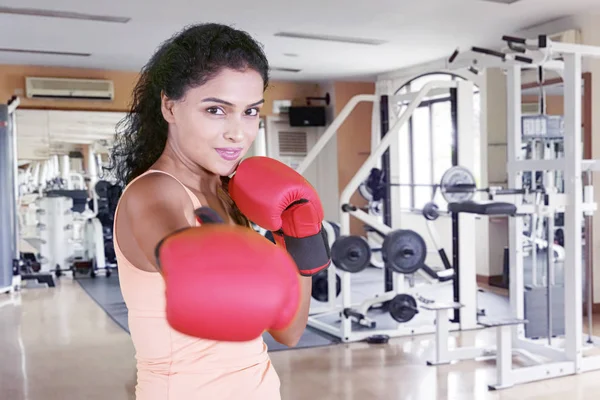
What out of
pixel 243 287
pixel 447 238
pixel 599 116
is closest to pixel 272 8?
pixel 599 116

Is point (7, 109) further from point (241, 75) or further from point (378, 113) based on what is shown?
point (241, 75)

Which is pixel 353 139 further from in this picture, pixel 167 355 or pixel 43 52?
pixel 167 355

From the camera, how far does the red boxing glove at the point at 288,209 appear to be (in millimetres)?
1028

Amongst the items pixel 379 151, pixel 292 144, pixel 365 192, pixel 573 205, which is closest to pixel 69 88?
pixel 292 144

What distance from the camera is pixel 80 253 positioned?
25.5 feet

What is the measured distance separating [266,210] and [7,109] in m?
5.78

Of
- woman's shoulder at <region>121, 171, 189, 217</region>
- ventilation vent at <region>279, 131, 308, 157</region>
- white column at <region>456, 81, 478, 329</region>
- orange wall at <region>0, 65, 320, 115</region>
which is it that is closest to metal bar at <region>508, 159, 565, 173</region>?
white column at <region>456, 81, 478, 329</region>

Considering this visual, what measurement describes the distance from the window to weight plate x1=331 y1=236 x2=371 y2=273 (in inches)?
121

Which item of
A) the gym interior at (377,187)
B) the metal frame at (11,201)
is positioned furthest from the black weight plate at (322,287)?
the metal frame at (11,201)

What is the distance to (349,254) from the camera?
4.37m

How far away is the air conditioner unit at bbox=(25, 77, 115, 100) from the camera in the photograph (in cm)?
741

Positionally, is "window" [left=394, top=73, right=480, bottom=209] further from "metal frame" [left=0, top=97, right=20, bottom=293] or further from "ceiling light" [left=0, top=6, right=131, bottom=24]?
"metal frame" [left=0, top=97, right=20, bottom=293]

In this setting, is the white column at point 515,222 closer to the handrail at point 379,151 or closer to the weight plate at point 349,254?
the handrail at point 379,151

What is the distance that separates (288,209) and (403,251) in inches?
131
